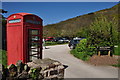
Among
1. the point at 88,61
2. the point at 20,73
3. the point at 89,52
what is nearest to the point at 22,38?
the point at 20,73

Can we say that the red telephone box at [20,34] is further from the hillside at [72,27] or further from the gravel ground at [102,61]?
the hillside at [72,27]

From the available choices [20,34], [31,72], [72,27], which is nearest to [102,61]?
[31,72]

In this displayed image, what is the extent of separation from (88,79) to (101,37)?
4.74 m

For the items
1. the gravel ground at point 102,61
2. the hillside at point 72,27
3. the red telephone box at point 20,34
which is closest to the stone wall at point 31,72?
the red telephone box at point 20,34

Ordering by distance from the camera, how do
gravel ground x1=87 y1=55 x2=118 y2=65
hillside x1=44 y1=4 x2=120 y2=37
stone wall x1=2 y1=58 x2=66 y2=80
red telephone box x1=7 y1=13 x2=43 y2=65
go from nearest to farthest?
stone wall x1=2 y1=58 x2=66 y2=80 → red telephone box x1=7 y1=13 x2=43 y2=65 → gravel ground x1=87 y1=55 x2=118 y2=65 → hillside x1=44 y1=4 x2=120 y2=37

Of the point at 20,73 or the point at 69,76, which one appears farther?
the point at 69,76

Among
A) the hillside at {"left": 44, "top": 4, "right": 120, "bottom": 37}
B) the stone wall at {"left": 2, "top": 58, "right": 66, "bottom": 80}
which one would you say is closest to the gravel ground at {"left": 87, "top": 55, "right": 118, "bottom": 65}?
the stone wall at {"left": 2, "top": 58, "right": 66, "bottom": 80}

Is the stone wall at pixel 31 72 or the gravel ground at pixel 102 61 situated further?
the gravel ground at pixel 102 61

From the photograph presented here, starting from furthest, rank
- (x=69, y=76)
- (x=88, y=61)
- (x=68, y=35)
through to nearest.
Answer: (x=68, y=35)
(x=88, y=61)
(x=69, y=76)

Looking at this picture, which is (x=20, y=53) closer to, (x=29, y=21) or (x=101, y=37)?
(x=29, y=21)

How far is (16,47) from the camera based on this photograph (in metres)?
5.44

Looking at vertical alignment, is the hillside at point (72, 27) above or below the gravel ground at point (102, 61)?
above

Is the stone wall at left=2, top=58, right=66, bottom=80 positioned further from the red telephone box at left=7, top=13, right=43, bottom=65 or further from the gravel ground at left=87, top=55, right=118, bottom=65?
the gravel ground at left=87, top=55, right=118, bottom=65

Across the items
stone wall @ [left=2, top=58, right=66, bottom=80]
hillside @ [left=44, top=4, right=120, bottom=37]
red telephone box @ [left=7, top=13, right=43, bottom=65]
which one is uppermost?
hillside @ [left=44, top=4, right=120, bottom=37]
